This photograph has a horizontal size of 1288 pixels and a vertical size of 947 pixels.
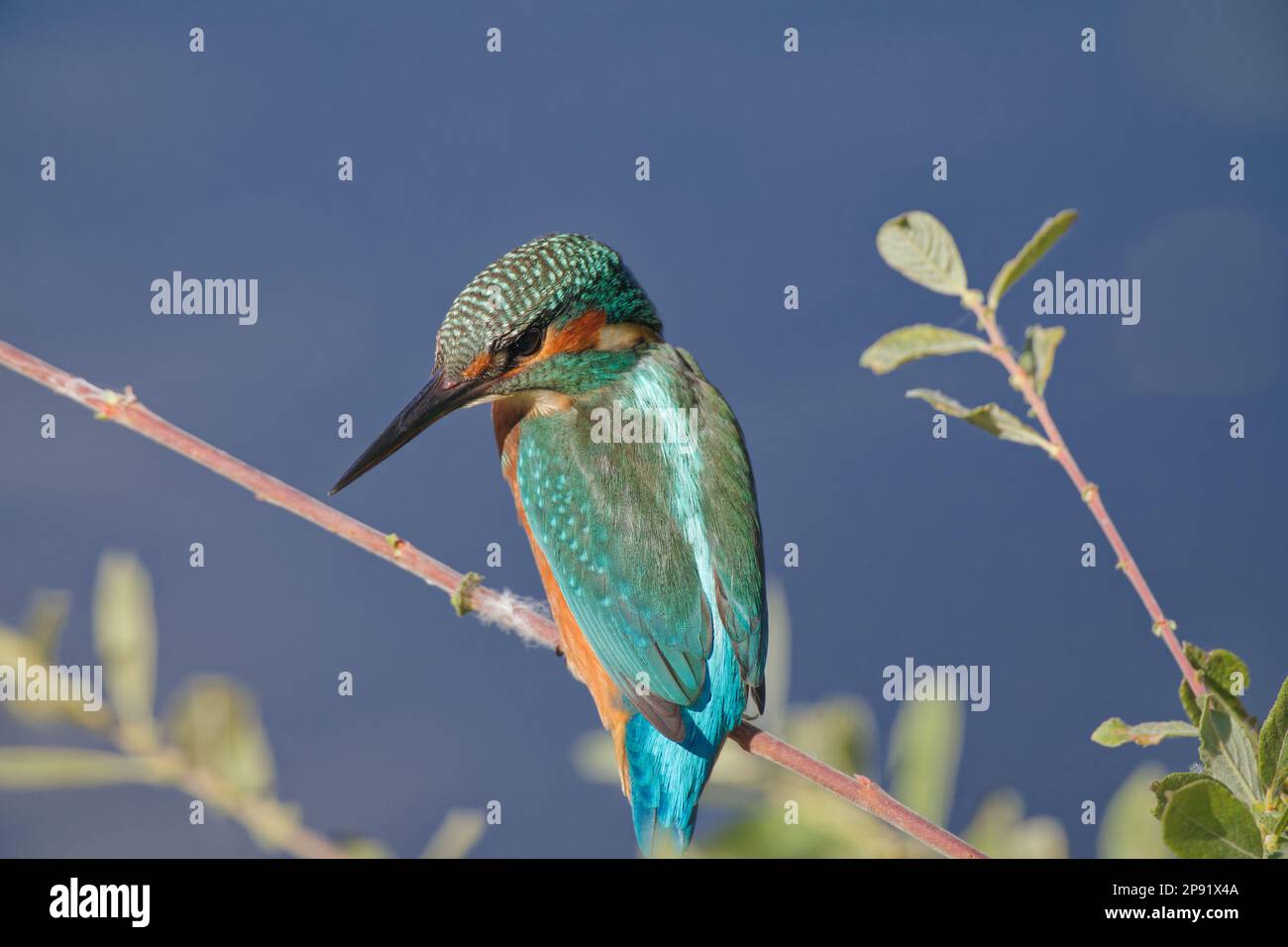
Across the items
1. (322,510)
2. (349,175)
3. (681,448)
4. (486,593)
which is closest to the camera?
(322,510)

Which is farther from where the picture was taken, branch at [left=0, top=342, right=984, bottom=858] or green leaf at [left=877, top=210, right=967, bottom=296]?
branch at [left=0, top=342, right=984, bottom=858]

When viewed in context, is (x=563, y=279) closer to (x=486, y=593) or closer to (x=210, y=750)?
(x=486, y=593)

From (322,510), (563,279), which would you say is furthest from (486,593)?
(563,279)

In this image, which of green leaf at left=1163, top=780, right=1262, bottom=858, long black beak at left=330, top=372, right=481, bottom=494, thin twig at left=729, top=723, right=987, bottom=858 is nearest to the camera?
green leaf at left=1163, top=780, right=1262, bottom=858

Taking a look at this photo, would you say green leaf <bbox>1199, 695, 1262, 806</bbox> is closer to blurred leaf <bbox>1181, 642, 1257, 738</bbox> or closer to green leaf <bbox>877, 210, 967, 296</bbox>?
blurred leaf <bbox>1181, 642, 1257, 738</bbox>

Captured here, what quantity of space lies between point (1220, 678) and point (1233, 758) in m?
0.03

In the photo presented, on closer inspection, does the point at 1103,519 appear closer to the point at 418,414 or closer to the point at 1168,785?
the point at 1168,785

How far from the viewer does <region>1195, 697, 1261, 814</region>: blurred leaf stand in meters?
0.48

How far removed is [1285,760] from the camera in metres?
0.47

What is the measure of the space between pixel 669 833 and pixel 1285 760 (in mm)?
763

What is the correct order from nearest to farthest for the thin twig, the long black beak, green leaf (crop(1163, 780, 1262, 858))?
green leaf (crop(1163, 780, 1262, 858))
the thin twig
the long black beak

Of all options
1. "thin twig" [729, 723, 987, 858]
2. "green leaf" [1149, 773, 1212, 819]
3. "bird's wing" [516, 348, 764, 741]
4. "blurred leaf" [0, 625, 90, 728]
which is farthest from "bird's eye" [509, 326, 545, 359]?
"green leaf" [1149, 773, 1212, 819]

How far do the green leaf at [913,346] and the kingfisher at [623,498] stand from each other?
670 mm

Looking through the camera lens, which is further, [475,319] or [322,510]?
[475,319]
